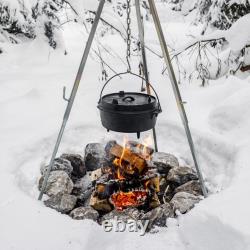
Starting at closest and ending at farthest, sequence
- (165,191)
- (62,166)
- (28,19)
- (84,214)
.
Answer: (84,214) < (165,191) < (62,166) < (28,19)

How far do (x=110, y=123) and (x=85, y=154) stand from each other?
107 cm

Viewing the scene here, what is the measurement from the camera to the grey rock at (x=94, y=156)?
3775 mm

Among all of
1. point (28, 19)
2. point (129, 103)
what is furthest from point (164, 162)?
point (28, 19)

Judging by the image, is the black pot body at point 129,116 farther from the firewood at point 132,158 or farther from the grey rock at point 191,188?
the grey rock at point 191,188

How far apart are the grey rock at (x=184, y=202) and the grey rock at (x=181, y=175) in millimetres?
399

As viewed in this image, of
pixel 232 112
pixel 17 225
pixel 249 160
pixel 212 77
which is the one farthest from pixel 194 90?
pixel 17 225

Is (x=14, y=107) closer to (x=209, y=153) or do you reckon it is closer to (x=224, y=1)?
(x=209, y=153)

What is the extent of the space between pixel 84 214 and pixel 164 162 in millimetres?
1187

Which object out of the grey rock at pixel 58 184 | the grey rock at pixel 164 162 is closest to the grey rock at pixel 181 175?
the grey rock at pixel 164 162

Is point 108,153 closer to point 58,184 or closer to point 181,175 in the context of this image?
point 58,184

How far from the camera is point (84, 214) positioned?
2.86 m

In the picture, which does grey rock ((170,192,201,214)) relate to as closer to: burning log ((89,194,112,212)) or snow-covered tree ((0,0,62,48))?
burning log ((89,194,112,212))

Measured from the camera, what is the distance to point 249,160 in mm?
3166

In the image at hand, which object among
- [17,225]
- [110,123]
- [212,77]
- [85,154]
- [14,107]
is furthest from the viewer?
[212,77]
